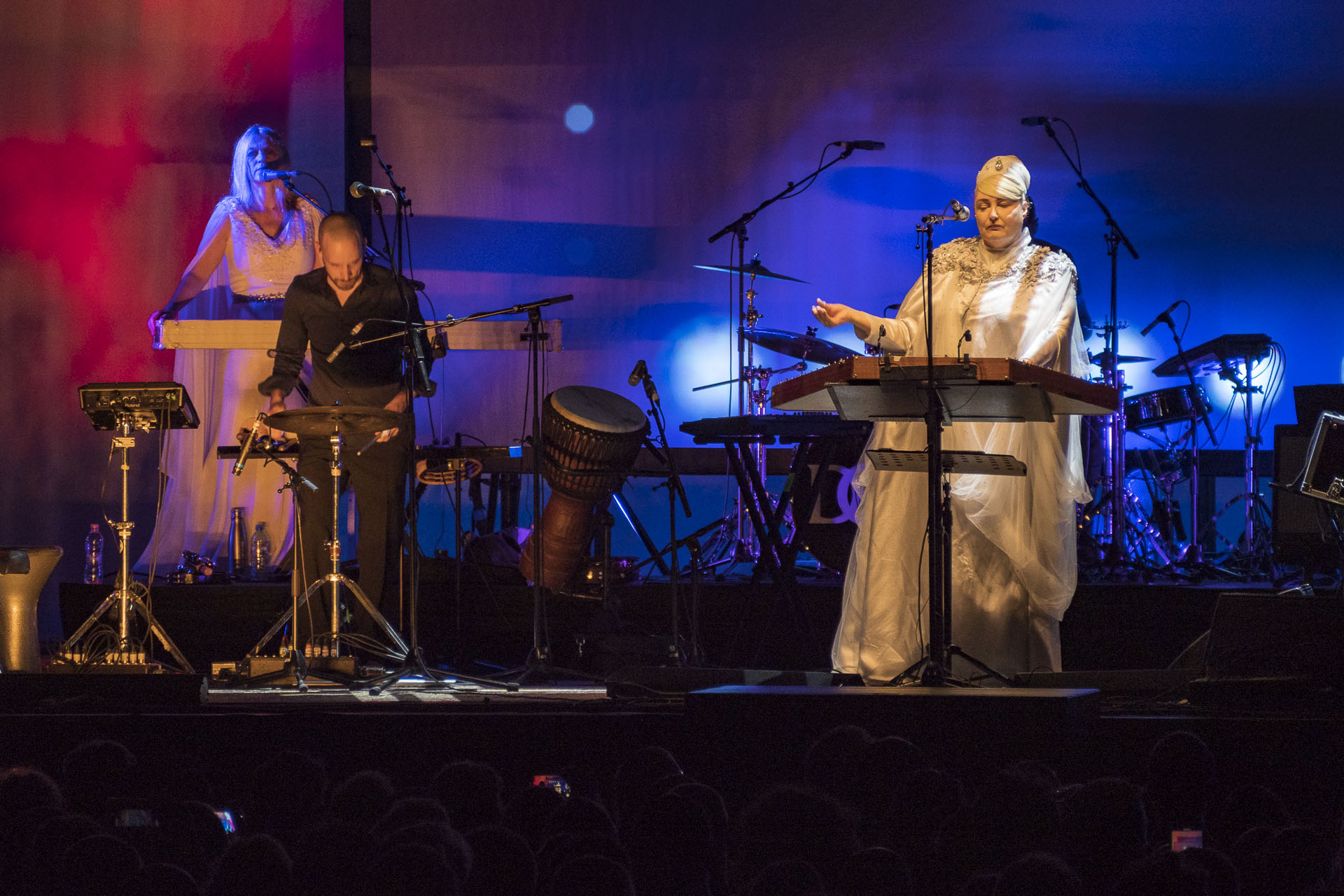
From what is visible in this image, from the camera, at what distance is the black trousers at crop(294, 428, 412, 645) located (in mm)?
5535

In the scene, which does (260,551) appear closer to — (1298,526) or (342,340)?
(342,340)

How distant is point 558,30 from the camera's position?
9031mm

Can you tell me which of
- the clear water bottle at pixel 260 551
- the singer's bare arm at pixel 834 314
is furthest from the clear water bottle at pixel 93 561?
the singer's bare arm at pixel 834 314

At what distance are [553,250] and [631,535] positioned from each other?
209 centimetres

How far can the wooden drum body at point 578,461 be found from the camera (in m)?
5.79

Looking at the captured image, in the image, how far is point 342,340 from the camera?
5.68 meters

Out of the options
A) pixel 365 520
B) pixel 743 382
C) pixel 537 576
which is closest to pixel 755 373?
pixel 743 382

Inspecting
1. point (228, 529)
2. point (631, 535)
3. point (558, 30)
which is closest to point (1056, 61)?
point (558, 30)

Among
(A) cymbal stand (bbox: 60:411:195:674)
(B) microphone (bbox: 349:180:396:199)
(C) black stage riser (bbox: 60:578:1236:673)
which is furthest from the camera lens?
(C) black stage riser (bbox: 60:578:1236:673)

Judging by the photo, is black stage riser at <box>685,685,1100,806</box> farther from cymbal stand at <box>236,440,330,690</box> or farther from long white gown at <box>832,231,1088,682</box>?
cymbal stand at <box>236,440,330,690</box>

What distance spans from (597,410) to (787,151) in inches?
158

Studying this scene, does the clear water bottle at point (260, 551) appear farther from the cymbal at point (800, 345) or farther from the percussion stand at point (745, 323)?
the cymbal at point (800, 345)

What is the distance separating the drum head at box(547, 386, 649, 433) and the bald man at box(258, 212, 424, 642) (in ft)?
2.37

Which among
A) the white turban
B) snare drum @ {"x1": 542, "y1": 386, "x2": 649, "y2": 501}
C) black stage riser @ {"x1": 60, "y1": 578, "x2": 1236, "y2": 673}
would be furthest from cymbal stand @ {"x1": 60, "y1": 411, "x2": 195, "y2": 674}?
the white turban
